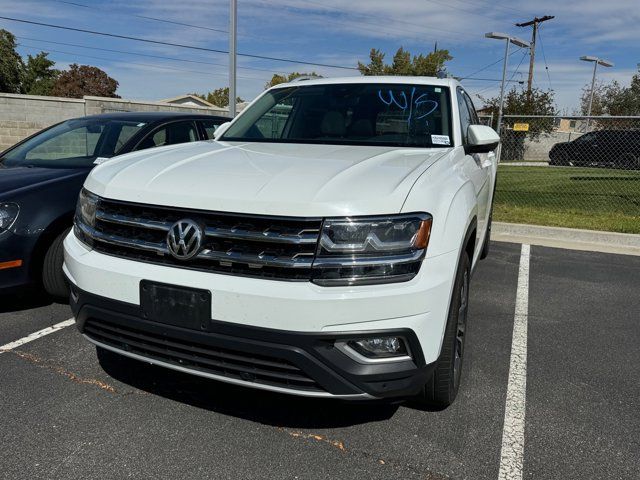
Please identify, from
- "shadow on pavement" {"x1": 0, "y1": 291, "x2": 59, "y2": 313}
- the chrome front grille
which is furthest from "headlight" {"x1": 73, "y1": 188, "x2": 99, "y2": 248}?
"shadow on pavement" {"x1": 0, "y1": 291, "x2": 59, "y2": 313}

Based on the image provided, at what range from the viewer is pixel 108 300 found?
2391 millimetres

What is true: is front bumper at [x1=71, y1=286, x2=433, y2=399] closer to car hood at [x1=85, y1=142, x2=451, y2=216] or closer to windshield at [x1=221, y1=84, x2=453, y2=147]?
car hood at [x1=85, y1=142, x2=451, y2=216]

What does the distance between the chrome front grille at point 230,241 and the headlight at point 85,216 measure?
0.68 feet

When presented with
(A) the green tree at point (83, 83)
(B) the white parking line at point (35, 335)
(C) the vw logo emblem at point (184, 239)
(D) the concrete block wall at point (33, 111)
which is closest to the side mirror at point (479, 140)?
(C) the vw logo emblem at point (184, 239)

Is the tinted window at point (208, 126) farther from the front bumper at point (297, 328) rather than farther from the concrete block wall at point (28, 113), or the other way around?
the concrete block wall at point (28, 113)

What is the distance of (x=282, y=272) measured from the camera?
2.13 metres

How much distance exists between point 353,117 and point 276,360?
2115 millimetres

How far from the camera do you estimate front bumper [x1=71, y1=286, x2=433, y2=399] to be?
6.88 feet

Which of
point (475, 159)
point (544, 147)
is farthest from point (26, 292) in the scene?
point (544, 147)

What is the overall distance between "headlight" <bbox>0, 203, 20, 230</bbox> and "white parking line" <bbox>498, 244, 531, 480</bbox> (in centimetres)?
340

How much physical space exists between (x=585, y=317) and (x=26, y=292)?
4428mm

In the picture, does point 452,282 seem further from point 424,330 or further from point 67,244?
point 67,244

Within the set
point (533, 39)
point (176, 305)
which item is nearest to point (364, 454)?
point (176, 305)

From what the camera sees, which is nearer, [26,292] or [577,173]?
[26,292]
